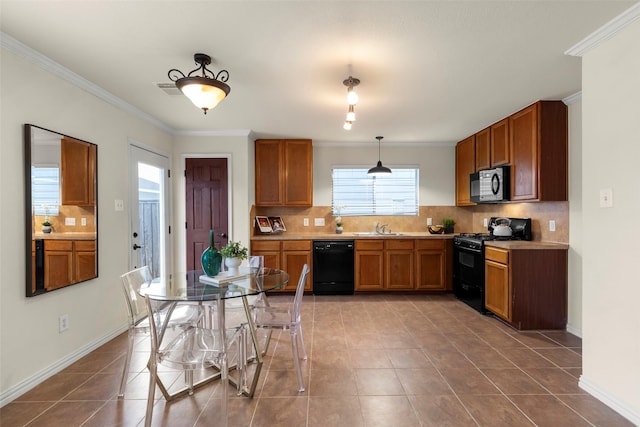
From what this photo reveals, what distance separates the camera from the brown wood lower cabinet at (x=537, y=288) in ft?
10.5

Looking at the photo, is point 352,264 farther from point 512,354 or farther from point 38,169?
point 38,169

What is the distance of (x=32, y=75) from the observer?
2217mm

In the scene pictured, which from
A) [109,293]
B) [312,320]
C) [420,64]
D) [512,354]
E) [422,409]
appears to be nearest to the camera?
[422,409]

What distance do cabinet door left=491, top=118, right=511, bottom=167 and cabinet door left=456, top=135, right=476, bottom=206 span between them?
1.71ft

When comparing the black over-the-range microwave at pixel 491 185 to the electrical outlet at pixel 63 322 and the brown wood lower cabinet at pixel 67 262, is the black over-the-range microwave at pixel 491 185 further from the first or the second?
the electrical outlet at pixel 63 322

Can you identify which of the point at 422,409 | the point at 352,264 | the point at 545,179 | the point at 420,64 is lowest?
the point at 422,409

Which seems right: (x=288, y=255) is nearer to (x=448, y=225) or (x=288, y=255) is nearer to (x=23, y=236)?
(x=448, y=225)

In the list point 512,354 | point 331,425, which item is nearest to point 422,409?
point 331,425

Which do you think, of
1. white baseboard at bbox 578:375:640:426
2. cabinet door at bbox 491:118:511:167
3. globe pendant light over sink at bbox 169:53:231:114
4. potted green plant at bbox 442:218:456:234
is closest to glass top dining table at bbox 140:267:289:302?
globe pendant light over sink at bbox 169:53:231:114

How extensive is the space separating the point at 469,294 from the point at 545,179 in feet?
5.47

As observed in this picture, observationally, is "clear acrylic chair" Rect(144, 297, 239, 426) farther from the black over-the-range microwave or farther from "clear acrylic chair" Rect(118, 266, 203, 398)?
the black over-the-range microwave

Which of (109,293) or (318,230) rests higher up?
(318,230)

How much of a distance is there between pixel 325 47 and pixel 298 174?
2721mm

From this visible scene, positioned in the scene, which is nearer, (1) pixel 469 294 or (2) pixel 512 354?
(2) pixel 512 354
